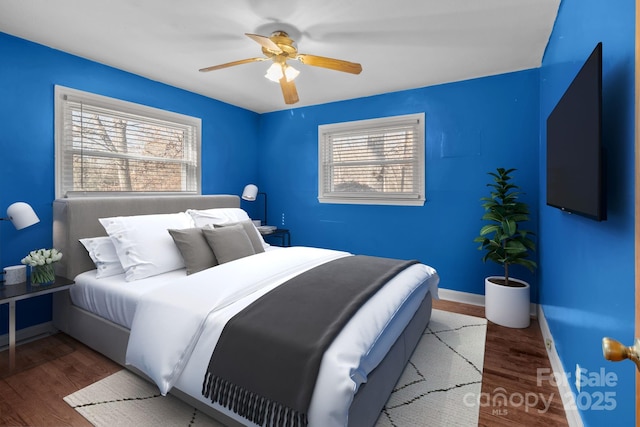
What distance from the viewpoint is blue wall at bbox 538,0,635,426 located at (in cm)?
105

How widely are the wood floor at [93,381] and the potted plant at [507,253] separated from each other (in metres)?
0.18

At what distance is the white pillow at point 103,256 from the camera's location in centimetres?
252

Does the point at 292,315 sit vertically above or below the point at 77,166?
below

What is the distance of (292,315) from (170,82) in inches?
123

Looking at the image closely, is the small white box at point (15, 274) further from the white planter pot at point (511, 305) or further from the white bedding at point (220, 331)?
the white planter pot at point (511, 305)

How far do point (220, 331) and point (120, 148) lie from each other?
2546 millimetres

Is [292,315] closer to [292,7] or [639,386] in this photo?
[639,386]

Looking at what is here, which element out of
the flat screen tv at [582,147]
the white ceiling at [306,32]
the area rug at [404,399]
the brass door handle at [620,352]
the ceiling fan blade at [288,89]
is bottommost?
the area rug at [404,399]

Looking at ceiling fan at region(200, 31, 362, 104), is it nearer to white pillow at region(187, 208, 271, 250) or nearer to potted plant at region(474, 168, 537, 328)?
white pillow at region(187, 208, 271, 250)

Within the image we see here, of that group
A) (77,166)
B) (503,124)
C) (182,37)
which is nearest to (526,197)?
(503,124)

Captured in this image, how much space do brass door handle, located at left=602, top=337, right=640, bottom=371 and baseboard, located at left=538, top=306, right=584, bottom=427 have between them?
4.23ft

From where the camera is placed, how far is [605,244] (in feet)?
4.15

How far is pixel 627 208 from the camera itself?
1.06m

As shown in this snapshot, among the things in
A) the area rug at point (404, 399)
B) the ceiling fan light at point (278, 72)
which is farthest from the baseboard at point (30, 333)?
the ceiling fan light at point (278, 72)
